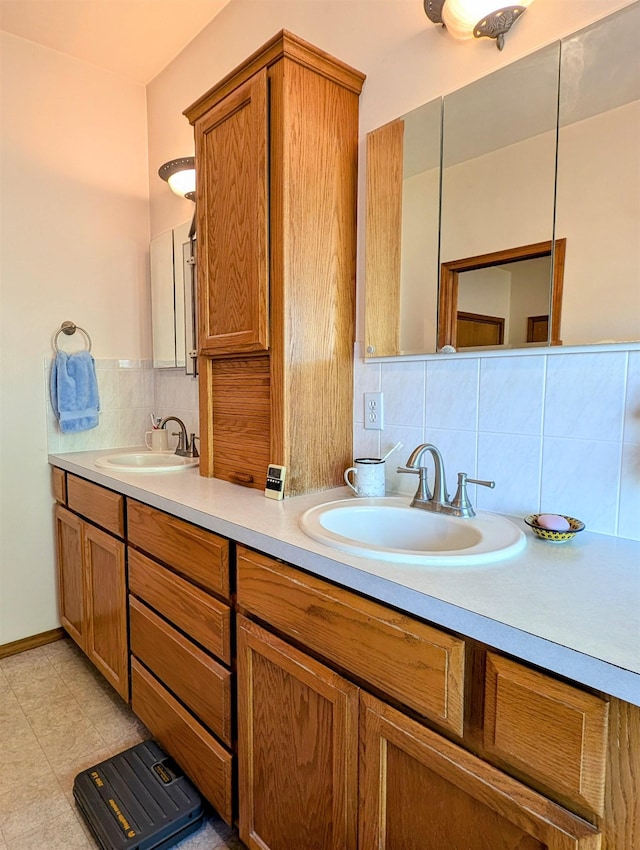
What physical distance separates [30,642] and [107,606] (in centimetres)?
77

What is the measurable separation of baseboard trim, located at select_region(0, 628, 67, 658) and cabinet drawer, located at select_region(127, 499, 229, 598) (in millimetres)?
1102

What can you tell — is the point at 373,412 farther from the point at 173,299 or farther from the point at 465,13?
the point at 173,299

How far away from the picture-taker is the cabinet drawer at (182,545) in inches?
47.7

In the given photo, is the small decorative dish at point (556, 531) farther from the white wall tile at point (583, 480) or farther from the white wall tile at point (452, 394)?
the white wall tile at point (452, 394)

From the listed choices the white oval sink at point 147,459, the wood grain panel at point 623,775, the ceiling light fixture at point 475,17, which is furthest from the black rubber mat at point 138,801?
the ceiling light fixture at point 475,17

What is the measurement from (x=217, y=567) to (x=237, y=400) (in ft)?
2.03

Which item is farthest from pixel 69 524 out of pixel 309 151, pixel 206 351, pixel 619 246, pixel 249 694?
pixel 619 246

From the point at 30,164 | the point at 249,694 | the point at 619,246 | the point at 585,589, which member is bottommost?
the point at 249,694

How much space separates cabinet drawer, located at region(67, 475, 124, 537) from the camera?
1693 mm

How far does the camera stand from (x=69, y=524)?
6.93ft

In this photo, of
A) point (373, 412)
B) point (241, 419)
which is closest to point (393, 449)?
point (373, 412)

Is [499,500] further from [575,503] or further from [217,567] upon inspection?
[217,567]

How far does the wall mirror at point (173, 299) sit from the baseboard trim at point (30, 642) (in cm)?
138

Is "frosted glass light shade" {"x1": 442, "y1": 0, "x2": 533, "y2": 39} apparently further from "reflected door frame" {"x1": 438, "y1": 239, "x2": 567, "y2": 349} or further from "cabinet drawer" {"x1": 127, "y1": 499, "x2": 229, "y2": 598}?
"cabinet drawer" {"x1": 127, "y1": 499, "x2": 229, "y2": 598}
